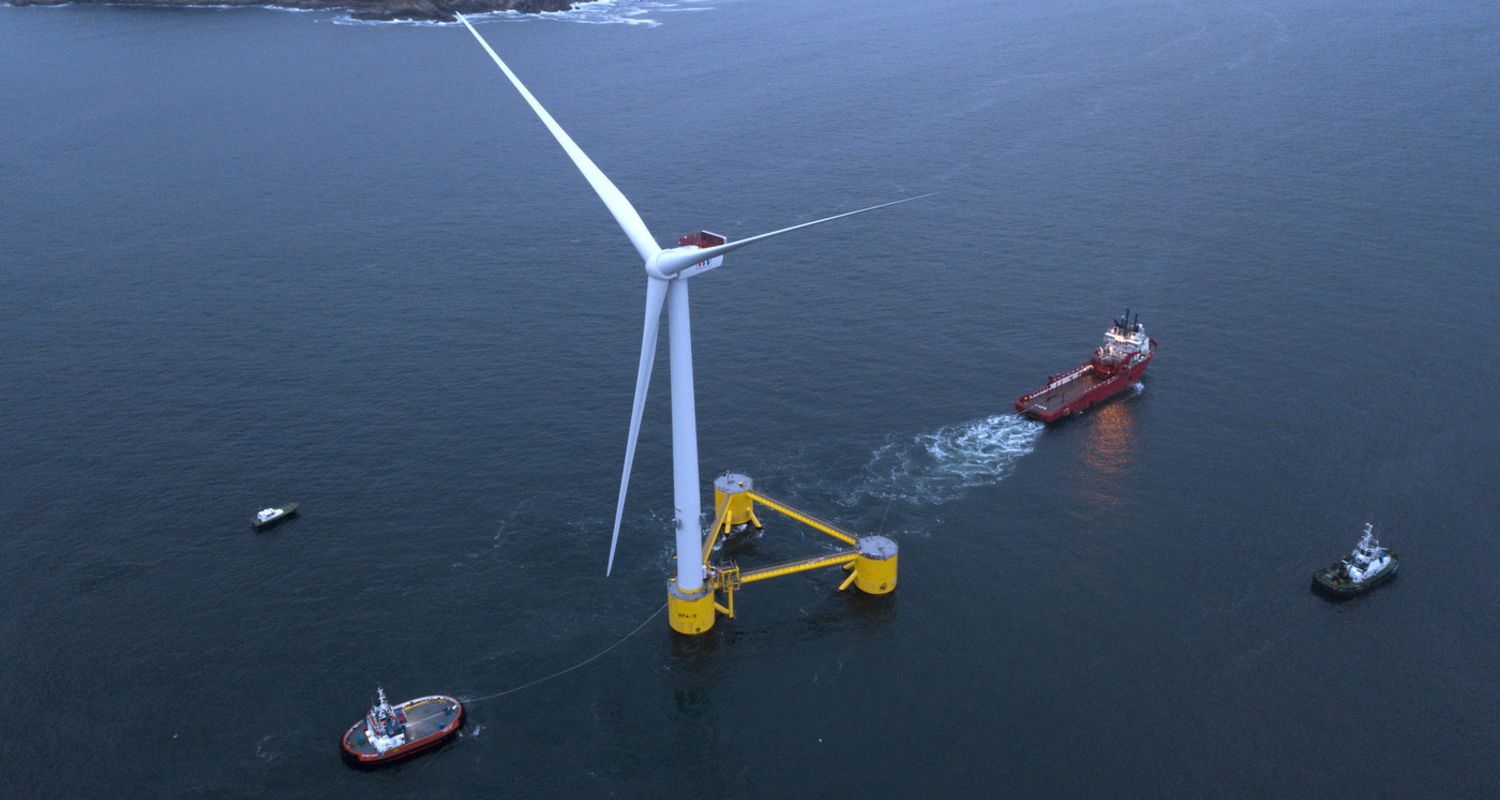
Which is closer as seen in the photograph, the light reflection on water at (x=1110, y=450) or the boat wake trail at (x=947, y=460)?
the boat wake trail at (x=947, y=460)

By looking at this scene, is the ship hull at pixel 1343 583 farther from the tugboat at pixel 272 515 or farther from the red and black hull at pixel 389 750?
the tugboat at pixel 272 515

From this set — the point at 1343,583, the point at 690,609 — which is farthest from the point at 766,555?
the point at 1343,583

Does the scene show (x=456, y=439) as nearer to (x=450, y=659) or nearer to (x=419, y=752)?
(x=450, y=659)

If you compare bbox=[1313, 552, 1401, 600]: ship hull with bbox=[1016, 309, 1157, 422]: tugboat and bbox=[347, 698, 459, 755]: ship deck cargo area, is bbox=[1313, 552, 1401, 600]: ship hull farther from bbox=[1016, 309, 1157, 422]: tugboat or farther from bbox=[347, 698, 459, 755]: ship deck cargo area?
bbox=[347, 698, 459, 755]: ship deck cargo area

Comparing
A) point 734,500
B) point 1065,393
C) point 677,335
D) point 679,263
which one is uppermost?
point 679,263

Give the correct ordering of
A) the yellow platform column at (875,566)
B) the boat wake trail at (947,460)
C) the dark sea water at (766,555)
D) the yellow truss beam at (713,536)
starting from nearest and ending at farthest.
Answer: the dark sea water at (766,555), the yellow platform column at (875,566), the yellow truss beam at (713,536), the boat wake trail at (947,460)

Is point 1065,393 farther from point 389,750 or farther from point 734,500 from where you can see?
point 389,750

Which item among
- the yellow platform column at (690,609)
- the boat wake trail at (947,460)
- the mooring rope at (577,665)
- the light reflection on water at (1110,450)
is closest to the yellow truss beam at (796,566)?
the yellow platform column at (690,609)

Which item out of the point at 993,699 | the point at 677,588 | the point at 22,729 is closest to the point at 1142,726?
the point at 993,699
